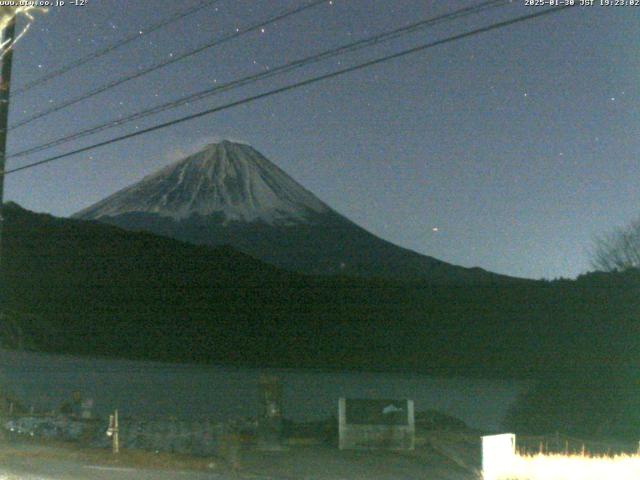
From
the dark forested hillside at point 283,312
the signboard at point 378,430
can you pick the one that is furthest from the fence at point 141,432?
the dark forested hillside at point 283,312

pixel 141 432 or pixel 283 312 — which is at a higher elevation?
pixel 283 312

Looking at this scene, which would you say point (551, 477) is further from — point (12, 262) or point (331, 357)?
point (12, 262)

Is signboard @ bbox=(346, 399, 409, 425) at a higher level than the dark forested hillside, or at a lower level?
lower

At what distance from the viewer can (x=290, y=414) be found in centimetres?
2542

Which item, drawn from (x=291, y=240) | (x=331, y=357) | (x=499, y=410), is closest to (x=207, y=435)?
(x=499, y=410)

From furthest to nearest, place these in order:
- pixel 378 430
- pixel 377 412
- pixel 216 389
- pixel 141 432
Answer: pixel 216 389 < pixel 141 432 < pixel 377 412 < pixel 378 430

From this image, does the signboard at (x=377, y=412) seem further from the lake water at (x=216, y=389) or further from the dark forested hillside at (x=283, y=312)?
the dark forested hillside at (x=283, y=312)

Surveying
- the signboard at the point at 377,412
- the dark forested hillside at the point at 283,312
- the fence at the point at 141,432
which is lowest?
the fence at the point at 141,432

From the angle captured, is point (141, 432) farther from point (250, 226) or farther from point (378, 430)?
point (250, 226)

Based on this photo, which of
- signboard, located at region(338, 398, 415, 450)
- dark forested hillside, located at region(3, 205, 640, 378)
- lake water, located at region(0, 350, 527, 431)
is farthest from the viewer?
dark forested hillside, located at region(3, 205, 640, 378)

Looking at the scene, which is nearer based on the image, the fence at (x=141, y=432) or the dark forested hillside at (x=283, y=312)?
the fence at (x=141, y=432)

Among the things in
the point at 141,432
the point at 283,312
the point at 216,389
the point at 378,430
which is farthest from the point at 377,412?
the point at 283,312

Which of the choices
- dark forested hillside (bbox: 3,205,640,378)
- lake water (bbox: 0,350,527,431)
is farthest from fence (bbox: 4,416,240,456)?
dark forested hillside (bbox: 3,205,640,378)

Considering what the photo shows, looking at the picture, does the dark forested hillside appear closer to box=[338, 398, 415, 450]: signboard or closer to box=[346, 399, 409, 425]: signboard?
box=[346, 399, 409, 425]: signboard
